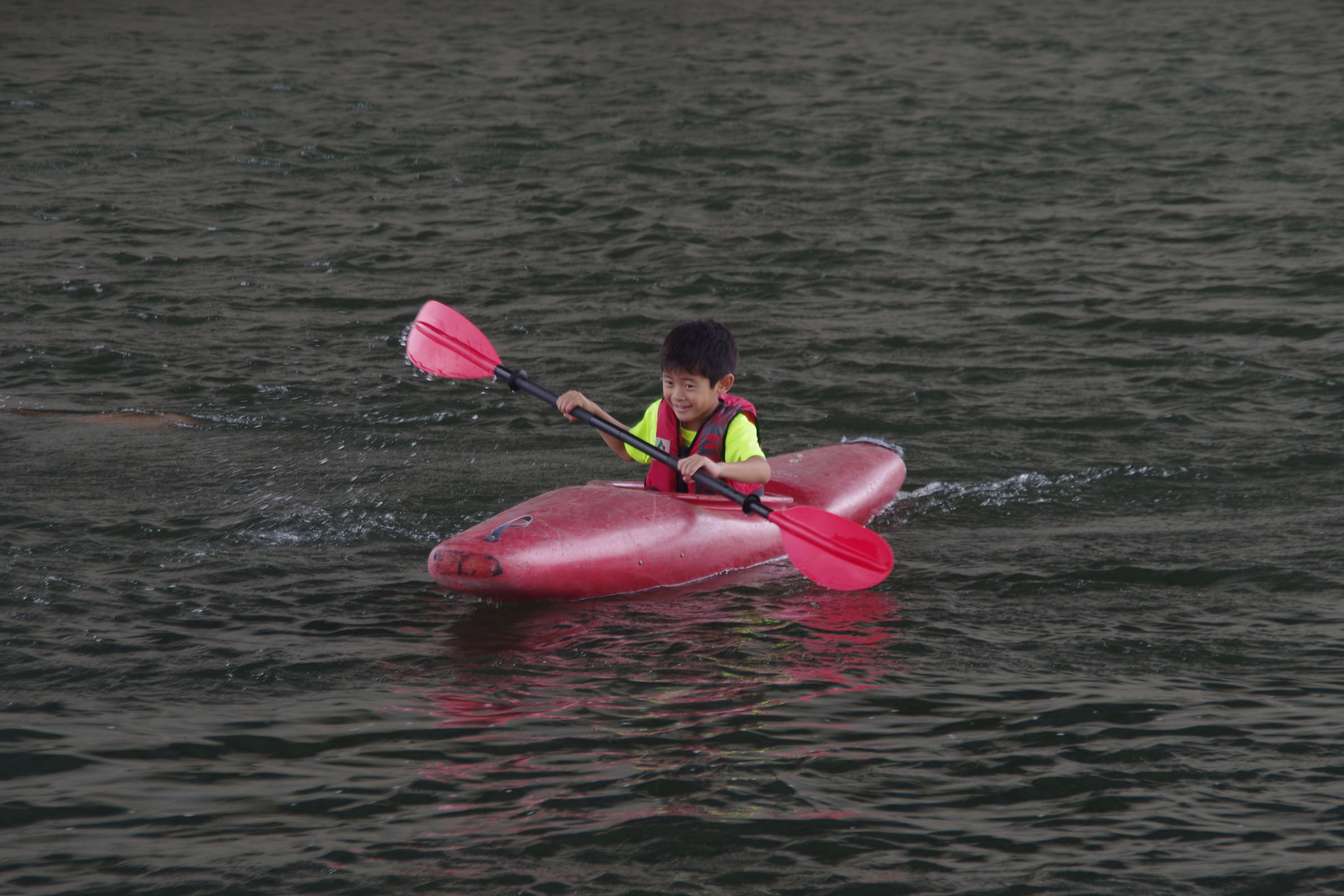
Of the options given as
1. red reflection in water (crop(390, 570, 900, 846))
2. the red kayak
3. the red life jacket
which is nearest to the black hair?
the red life jacket

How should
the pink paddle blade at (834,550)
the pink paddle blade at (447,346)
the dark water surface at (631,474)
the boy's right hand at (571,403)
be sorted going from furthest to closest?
the pink paddle blade at (447,346)
the boy's right hand at (571,403)
the pink paddle blade at (834,550)
the dark water surface at (631,474)

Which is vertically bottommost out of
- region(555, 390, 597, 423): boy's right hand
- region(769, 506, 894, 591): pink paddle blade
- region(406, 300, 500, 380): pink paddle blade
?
region(769, 506, 894, 591): pink paddle blade

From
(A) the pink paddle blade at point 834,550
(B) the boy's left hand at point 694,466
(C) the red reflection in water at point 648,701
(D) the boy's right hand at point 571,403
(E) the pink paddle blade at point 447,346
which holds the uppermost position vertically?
(E) the pink paddle blade at point 447,346

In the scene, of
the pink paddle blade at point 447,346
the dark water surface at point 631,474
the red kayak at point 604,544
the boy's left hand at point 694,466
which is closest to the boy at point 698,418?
the boy's left hand at point 694,466

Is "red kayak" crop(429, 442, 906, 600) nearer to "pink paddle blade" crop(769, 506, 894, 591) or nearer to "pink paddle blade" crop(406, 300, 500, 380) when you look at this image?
"pink paddle blade" crop(769, 506, 894, 591)

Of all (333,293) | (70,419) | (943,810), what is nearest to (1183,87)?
(333,293)

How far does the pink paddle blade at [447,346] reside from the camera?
5062 mm

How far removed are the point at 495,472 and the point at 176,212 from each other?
18.1ft

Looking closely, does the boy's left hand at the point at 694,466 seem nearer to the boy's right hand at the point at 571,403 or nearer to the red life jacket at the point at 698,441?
the red life jacket at the point at 698,441

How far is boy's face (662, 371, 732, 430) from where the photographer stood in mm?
4312

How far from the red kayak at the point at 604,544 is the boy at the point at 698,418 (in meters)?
0.14

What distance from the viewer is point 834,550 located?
418cm

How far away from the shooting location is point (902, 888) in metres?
2.62

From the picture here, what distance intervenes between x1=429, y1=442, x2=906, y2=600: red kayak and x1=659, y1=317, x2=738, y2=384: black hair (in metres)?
0.45
